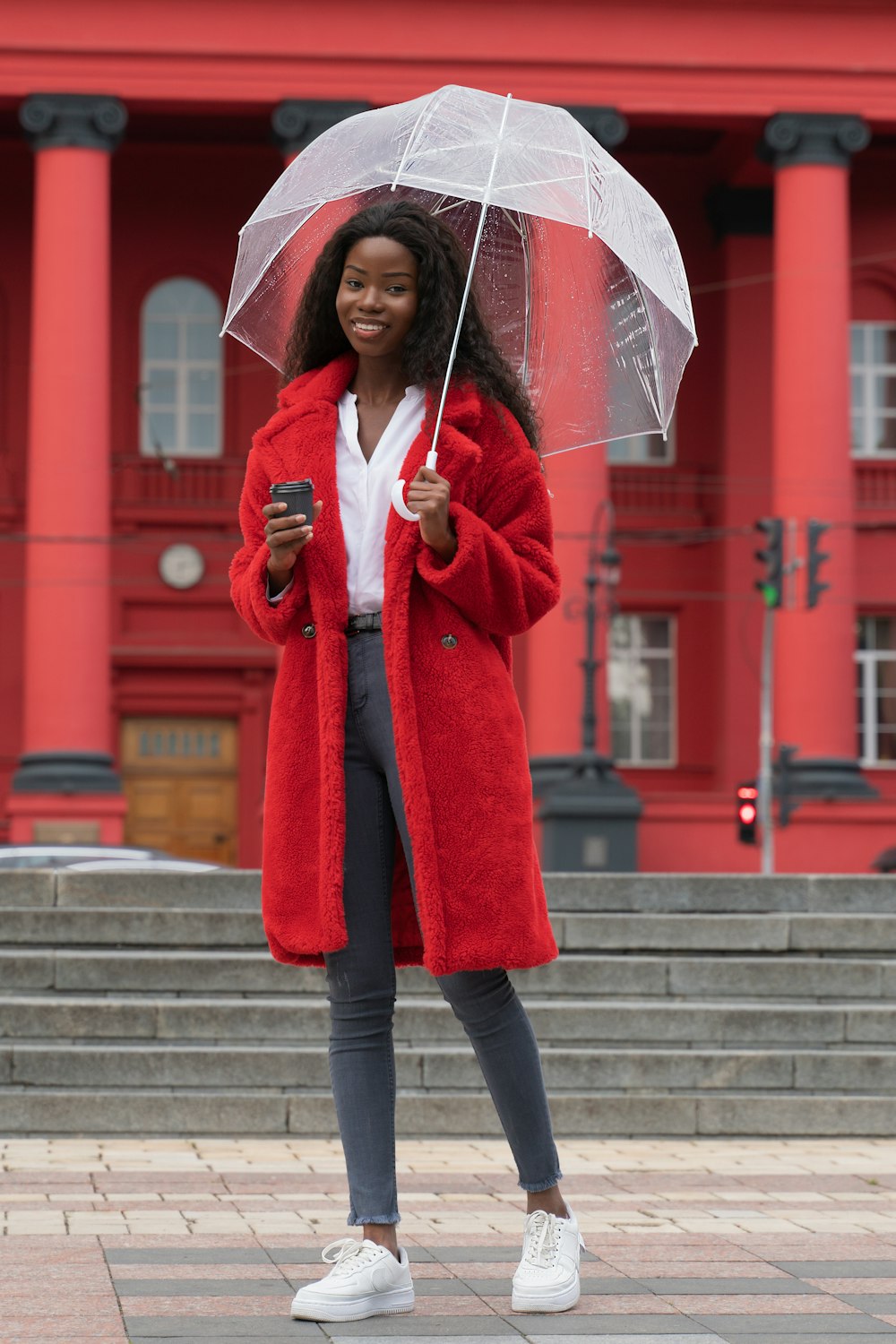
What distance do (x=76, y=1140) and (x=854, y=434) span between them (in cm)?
2583

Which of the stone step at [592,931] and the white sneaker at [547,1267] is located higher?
the stone step at [592,931]

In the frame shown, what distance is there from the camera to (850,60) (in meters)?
27.6

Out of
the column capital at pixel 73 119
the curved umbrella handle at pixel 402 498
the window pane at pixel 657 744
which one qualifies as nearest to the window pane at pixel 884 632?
the window pane at pixel 657 744

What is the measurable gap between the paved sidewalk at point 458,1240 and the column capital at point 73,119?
69.8ft

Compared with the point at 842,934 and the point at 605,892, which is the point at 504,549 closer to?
the point at 842,934

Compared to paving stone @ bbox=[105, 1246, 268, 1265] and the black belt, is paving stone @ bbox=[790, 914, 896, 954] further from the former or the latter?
the black belt

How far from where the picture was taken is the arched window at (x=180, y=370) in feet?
103

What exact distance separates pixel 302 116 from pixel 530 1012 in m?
20.4

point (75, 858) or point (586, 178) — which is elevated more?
point (586, 178)

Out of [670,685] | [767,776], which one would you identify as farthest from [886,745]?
[767,776]

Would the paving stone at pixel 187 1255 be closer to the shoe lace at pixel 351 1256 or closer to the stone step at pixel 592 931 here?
the shoe lace at pixel 351 1256

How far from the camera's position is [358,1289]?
4.37 meters

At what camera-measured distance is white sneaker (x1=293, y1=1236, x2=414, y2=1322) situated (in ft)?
14.2

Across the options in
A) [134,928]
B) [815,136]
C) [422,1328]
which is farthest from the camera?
[815,136]
